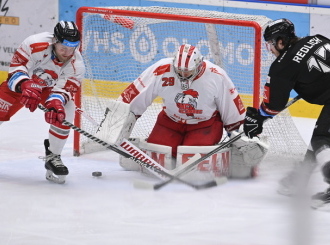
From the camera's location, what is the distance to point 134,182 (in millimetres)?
3863

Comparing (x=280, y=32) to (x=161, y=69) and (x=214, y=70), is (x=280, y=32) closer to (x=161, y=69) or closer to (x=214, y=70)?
(x=214, y=70)

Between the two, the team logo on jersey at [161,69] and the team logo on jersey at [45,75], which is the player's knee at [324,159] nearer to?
the team logo on jersey at [161,69]

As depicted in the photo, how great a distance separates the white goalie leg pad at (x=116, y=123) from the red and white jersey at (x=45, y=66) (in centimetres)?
26

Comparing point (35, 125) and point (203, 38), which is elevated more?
point (203, 38)

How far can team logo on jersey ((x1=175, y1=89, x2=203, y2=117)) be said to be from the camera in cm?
398

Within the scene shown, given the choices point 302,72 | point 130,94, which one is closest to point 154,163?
point 130,94

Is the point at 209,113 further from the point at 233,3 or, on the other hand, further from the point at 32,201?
the point at 233,3

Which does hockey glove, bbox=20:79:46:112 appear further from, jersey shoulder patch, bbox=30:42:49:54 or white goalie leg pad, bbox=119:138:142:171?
white goalie leg pad, bbox=119:138:142:171

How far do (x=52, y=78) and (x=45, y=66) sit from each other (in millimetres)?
82

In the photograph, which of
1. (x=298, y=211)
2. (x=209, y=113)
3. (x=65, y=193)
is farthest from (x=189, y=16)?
(x=298, y=211)

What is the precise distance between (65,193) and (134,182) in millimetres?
416

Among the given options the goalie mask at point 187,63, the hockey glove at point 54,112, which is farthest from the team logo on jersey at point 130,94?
the hockey glove at point 54,112

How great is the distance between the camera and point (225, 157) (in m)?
4.04

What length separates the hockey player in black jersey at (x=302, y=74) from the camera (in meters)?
3.29
